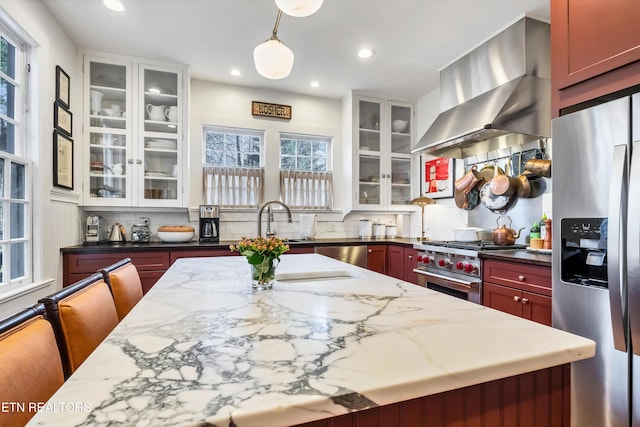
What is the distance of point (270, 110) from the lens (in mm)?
3945

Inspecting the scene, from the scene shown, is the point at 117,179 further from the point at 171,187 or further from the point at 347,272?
the point at 347,272

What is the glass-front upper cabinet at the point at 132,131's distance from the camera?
3.17 meters

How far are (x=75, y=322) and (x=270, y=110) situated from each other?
3403mm

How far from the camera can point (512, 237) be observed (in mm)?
2838

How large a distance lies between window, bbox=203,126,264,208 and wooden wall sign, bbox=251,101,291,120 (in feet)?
0.80

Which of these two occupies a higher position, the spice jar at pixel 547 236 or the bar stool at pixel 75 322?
the spice jar at pixel 547 236

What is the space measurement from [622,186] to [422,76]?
2556mm

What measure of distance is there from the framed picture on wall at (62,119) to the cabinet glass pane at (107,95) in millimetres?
281

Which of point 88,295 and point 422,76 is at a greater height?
point 422,76

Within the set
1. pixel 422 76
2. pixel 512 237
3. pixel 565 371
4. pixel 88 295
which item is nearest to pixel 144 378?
pixel 88 295

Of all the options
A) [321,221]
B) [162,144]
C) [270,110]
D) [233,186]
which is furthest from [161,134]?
[321,221]

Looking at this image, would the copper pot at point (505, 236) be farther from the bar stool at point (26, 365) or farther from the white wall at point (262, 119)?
the bar stool at point (26, 365)

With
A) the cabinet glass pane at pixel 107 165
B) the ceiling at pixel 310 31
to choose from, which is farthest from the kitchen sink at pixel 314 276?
the cabinet glass pane at pixel 107 165

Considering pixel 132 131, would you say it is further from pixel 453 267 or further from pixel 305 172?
pixel 453 267
